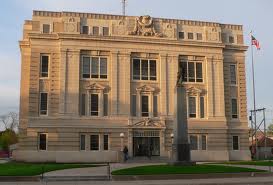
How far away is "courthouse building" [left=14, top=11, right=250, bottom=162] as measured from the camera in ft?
174

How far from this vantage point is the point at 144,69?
187 feet

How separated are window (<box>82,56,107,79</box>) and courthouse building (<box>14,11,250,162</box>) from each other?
0.40ft

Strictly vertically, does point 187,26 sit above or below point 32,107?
above

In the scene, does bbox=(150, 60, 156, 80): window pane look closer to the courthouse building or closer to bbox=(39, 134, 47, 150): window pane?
the courthouse building

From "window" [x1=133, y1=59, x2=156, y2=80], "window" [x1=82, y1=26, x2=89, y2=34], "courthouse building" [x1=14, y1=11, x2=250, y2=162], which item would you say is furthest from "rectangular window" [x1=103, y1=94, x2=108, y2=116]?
"window" [x1=82, y1=26, x2=89, y2=34]

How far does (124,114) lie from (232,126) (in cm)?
1483

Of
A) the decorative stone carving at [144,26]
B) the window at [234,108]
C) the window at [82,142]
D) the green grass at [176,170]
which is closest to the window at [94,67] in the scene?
the decorative stone carving at [144,26]

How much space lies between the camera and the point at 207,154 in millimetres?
56219

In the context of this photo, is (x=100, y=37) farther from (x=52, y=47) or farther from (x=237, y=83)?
(x=237, y=83)

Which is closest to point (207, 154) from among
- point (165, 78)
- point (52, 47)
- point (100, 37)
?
point (165, 78)

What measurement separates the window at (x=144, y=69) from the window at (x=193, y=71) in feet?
13.1

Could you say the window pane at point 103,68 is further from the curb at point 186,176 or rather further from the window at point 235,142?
the curb at point 186,176

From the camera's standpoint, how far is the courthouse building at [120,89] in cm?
5291

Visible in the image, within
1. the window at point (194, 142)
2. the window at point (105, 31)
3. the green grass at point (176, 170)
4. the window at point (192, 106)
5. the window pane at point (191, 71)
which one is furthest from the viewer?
the window pane at point (191, 71)
